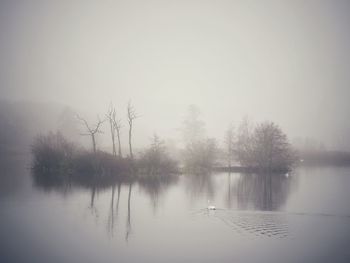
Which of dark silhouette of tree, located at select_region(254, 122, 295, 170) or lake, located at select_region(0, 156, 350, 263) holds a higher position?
dark silhouette of tree, located at select_region(254, 122, 295, 170)

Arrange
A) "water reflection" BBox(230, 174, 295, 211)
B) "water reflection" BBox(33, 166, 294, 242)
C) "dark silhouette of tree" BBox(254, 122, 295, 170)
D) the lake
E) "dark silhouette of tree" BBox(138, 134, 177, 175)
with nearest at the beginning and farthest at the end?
the lake < "water reflection" BBox(33, 166, 294, 242) < "water reflection" BBox(230, 174, 295, 211) < "dark silhouette of tree" BBox(138, 134, 177, 175) < "dark silhouette of tree" BBox(254, 122, 295, 170)

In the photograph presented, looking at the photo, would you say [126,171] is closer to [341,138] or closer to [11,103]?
[11,103]

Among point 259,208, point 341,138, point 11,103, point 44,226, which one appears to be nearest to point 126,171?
point 259,208

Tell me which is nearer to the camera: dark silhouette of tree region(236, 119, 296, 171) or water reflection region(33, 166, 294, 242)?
water reflection region(33, 166, 294, 242)

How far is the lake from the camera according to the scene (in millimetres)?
13672

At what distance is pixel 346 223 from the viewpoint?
1953 centimetres

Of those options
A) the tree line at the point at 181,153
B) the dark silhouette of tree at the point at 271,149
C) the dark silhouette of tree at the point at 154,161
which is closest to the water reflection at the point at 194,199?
the tree line at the point at 181,153

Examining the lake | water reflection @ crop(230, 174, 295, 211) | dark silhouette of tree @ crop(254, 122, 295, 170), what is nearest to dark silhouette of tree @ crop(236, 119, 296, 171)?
dark silhouette of tree @ crop(254, 122, 295, 170)

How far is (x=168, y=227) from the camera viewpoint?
18.1m

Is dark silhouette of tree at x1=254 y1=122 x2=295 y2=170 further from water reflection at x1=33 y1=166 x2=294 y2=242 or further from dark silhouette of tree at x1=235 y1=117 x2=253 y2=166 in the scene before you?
water reflection at x1=33 y1=166 x2=294 y2=242

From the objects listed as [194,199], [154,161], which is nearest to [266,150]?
[154,161]

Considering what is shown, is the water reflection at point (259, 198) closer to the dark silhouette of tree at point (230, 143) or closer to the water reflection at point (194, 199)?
the water reflection at point (194, 199)

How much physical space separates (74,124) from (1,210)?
60.5 m

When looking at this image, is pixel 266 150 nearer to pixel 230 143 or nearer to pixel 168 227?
pixel 230 143
